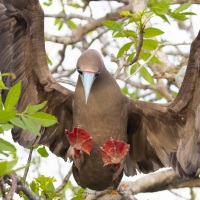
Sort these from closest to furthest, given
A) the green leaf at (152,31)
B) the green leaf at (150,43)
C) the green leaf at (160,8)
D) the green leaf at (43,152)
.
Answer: the green leaf at (160,8), the green leaf at (152,31), the green leaf at (150,43), the green leaf at (43,152)

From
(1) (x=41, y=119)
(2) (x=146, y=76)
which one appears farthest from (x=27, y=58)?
(1) (x=41, y=119)

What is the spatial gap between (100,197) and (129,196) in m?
0.76

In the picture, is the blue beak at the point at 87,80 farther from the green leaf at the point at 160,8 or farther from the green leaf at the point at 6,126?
the green leaf at the point at 6,126

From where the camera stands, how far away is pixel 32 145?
7012mm

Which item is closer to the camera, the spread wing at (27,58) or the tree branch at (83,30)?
the spread wing at (27,58)

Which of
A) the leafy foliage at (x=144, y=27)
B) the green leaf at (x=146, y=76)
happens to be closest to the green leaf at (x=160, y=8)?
the leafy foliage at (x=144, y=27)

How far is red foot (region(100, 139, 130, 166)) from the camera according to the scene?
6.55 m

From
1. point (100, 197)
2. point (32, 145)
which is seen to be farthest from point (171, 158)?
point (32, 145)

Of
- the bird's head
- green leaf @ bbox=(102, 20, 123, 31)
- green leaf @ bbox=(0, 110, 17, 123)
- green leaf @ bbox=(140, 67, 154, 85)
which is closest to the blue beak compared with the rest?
the bird's head

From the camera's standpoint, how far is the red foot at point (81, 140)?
6.45 meters

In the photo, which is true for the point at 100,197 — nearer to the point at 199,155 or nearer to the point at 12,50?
the point at 199,155

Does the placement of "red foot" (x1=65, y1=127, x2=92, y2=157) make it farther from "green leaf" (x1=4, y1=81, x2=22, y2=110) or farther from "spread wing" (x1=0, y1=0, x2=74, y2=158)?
"green leaf" (x1=4, y1=81, x2=22, y2=110)

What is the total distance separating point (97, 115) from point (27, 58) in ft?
3.43

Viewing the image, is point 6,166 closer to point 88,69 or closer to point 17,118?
point 17,118
